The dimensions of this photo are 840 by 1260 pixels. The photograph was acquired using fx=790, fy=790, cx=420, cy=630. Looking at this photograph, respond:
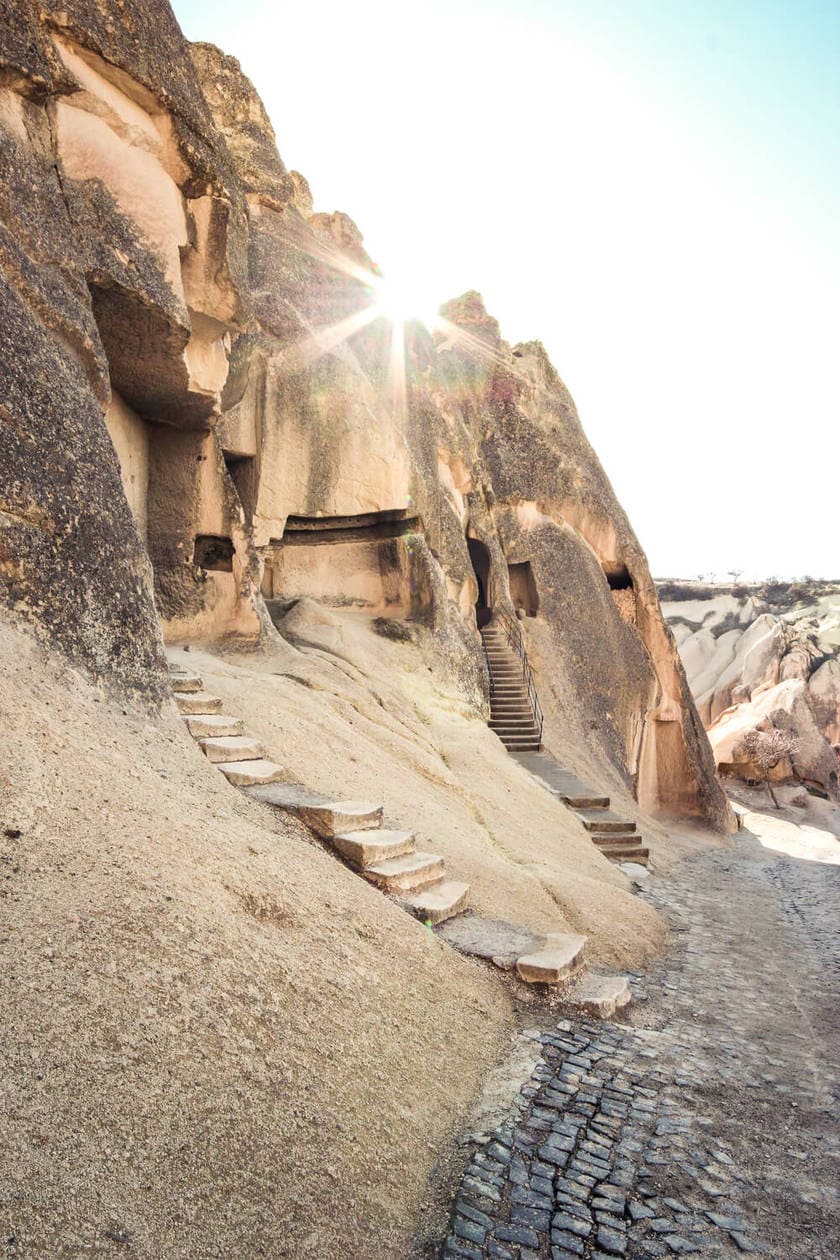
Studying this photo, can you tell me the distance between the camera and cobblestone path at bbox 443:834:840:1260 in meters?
3.02

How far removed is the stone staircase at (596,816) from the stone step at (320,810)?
644 centimetres

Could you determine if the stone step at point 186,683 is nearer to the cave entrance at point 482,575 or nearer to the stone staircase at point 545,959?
the stone staircase at point 545,959

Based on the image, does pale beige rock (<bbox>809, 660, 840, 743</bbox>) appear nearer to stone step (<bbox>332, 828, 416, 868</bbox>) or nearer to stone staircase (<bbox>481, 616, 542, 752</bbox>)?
stone staircase (<bbox>481, 616, 542, 752</bbox>)

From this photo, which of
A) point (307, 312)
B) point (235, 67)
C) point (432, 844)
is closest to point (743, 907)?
point (432, 844)

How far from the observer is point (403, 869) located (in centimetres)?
538

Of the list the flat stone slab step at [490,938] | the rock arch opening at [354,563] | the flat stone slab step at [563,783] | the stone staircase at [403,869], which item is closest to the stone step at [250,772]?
the stone staircase at [403,869]

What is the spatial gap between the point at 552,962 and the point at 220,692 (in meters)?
3.73

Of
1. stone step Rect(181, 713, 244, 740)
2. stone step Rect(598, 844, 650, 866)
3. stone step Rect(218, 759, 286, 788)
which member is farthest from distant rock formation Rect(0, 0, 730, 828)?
stone step Rect(598, 844, 650, 866)

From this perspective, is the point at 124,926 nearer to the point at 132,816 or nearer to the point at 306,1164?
the point at 132,816

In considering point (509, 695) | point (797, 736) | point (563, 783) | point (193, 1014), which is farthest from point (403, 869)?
point (797, 736)

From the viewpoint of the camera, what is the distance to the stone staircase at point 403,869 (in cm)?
512

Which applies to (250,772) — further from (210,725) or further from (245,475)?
(245,475)

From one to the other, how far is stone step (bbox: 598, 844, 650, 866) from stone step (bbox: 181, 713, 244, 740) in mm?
6910

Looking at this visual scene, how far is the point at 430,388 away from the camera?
18922mm
